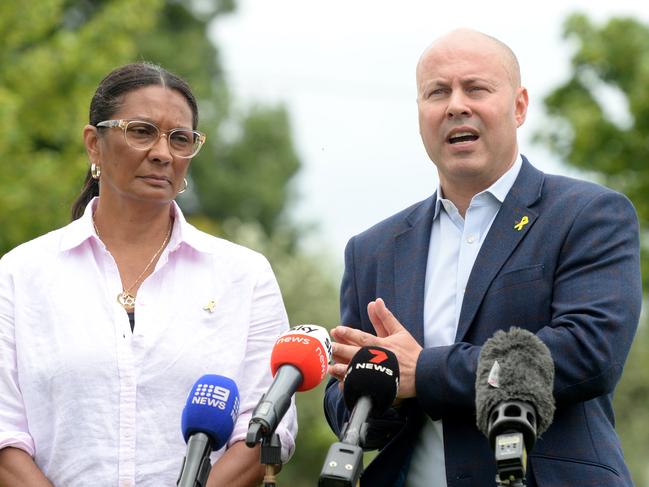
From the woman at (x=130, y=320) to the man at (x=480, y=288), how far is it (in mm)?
544

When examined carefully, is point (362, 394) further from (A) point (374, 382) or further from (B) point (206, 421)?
(B) point (206, 421)

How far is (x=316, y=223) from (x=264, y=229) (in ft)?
5.56

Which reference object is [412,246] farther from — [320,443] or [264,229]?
[264,229]

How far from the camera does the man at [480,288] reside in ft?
17.0

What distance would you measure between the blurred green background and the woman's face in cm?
125

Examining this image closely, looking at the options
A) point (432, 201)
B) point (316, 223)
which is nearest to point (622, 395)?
point (316, 223)

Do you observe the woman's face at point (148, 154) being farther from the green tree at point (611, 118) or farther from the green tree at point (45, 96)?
the green tree at point (611, 118)

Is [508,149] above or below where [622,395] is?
below

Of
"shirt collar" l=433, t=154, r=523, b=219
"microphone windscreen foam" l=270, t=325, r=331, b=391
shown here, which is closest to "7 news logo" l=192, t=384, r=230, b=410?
"microphone windscreen foam" l=270, t=325, r=331, b=391

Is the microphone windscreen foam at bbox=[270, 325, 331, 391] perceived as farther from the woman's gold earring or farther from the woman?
the woman's gold earring

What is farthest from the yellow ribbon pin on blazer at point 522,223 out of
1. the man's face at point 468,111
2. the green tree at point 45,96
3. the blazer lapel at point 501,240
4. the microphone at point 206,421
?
the green tree at point 45,96

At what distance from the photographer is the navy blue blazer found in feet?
16.9

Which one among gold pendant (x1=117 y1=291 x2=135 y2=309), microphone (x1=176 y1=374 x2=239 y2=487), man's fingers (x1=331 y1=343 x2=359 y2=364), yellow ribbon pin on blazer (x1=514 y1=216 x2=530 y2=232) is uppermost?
yellow ribbon pin on blazer (x1=514 y1=216 x2=530 y2=232)

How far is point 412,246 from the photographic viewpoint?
19.5 ft
